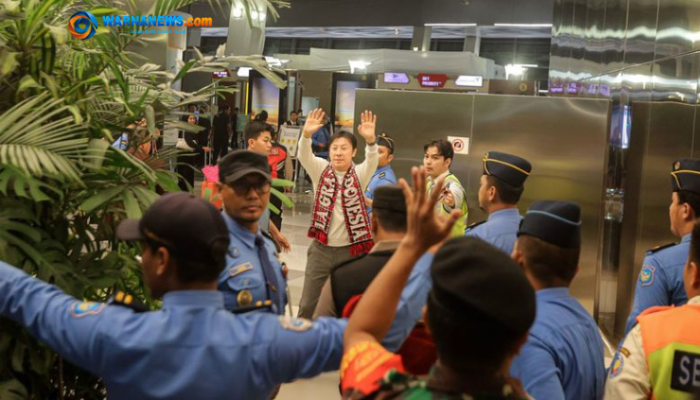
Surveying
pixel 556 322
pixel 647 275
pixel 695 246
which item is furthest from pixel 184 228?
pixel 647 275

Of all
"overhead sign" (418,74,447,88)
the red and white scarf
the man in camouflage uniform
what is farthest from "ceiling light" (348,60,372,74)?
the man in camouflage uniform

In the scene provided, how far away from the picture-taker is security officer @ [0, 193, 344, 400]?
1.60 meters

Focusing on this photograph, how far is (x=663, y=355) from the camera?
79.1 inches

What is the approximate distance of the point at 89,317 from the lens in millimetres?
1611

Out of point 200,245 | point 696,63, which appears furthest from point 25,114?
point 696,63

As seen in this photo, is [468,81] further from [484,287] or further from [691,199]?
[484,287]

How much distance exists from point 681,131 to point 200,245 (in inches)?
172

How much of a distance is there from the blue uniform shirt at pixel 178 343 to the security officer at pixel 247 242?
3.22 ft

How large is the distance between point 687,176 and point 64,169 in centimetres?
271

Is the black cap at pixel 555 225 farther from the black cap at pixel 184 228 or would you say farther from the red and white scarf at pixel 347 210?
the red and white scarf at pixel 347 210

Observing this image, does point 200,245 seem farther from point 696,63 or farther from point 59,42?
point 696,63

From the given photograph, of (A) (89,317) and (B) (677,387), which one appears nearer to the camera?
(A) (89,317)

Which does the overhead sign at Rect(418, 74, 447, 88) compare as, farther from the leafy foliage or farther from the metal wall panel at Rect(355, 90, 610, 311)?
the leafy foliage

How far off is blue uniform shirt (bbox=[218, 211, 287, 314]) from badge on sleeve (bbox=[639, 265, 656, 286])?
149 cm
